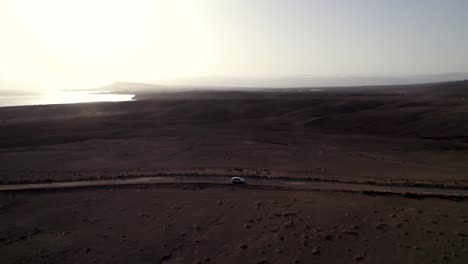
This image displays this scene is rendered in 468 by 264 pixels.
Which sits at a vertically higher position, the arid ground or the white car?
the white car

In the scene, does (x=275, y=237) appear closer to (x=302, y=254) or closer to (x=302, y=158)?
(x=302, y=254)

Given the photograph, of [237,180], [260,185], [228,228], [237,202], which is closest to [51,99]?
[237,180]

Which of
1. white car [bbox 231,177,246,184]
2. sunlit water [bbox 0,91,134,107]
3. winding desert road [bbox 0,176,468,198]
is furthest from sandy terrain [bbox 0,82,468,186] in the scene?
sunlit water [bbox 0,91,134,107]

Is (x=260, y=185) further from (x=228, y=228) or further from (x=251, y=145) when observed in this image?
(x=251, y=145)

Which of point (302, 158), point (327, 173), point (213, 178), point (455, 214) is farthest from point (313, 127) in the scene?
point (455, 214)

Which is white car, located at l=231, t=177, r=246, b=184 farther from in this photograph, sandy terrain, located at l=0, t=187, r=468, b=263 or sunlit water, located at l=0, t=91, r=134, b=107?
sunlit water, located at l=0, t=91, r=134, b=107

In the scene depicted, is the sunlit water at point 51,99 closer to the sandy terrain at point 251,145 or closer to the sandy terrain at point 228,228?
the sandy terrain at point 251,145
